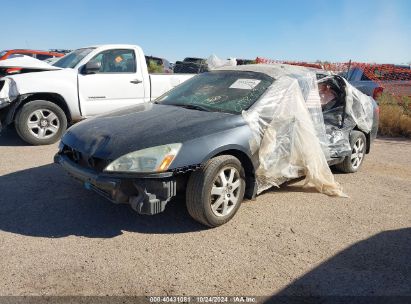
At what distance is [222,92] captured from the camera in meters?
4.39

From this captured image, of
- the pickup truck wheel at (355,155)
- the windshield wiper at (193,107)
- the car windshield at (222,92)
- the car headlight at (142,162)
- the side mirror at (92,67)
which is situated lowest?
the pickup truck wheel at (355,155)

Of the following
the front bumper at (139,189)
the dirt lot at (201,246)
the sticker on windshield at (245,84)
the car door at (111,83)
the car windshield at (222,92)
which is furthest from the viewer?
the car door at (111,83)

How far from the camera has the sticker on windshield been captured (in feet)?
14.2

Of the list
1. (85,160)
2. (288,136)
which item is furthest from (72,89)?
(288,136)

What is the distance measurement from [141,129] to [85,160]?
23.3 inches

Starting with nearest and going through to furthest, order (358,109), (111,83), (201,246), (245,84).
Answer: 1. (201,246)
2. (245,84)
3. (358,109)
4. (111,83)

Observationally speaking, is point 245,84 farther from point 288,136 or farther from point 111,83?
point 111,83

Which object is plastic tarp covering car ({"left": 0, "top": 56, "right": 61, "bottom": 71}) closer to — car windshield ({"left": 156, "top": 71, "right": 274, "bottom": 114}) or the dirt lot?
the dirt lot

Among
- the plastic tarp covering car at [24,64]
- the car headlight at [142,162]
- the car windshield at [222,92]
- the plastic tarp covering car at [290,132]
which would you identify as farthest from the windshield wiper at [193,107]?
the plastic tarp covering car at [24,64]

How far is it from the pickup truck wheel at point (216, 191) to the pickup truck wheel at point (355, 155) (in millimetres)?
2372

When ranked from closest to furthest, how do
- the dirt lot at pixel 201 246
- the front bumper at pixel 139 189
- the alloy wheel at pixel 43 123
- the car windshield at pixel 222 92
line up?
the dirt lot at pixel 201 246 → the front bumper at pixel 139 189 → the car windshield at pixel 222 92 → the alloy wheel at pixel 43 123

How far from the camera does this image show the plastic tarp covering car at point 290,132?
13.0 ft

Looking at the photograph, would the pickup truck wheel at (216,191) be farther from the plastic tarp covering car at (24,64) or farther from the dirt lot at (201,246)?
the plastic tarp covering car at (24,64)

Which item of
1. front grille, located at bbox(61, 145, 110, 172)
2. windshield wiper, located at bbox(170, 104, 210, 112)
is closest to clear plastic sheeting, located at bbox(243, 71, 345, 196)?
windshield wiper, located at bbox(170, 104, 210, 112)
